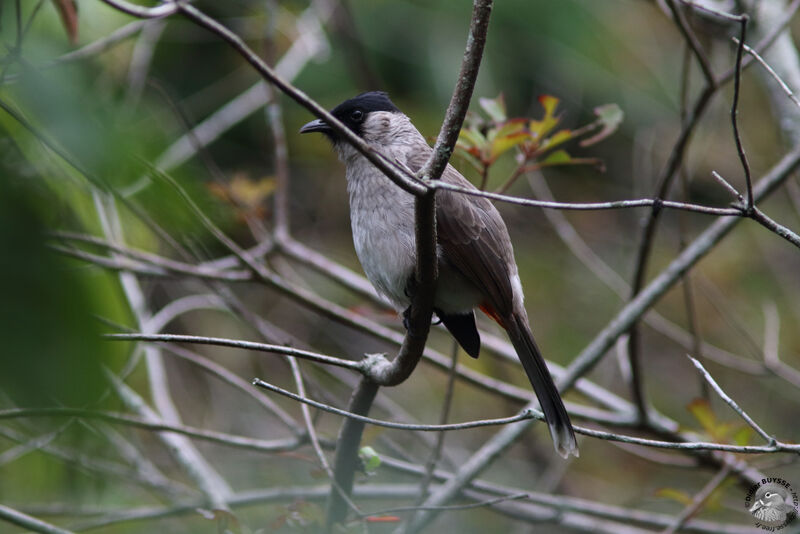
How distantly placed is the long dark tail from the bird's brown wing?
0.09m

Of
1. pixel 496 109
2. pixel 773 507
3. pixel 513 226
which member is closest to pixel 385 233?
pixel 496 109

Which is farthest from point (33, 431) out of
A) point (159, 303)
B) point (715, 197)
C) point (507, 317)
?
point (715, 197)

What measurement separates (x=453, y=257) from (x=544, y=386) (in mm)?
537

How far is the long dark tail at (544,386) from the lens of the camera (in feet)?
8.47

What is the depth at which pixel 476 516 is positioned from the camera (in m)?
4.75

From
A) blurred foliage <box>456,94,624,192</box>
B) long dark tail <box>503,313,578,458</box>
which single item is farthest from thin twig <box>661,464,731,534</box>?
blurred foliage <box>456,94,624,192</box>

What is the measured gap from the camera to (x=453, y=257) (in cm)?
265

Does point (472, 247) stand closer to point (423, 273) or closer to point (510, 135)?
point (510, 135)

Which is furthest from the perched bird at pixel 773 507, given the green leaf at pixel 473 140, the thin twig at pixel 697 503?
the green leaf at pixel 473 140

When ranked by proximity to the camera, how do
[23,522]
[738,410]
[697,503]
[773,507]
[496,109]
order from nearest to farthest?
[738,410] < [23,522] < [773,507] < [496,109] < [697,503]

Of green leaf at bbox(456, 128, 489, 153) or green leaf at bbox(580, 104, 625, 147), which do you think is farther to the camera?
green leaf at bbox(580, 104, 625, 147)

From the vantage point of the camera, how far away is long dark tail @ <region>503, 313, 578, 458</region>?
2.58 meters

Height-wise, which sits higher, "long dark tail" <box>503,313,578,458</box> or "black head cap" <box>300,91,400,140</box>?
"black head cap" <box>300,91,400,140</box>

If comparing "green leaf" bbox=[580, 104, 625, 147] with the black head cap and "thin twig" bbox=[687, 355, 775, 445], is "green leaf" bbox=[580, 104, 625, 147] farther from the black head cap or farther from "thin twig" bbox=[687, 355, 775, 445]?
"thin twig" bbox=[687, 355, 775, 445]
